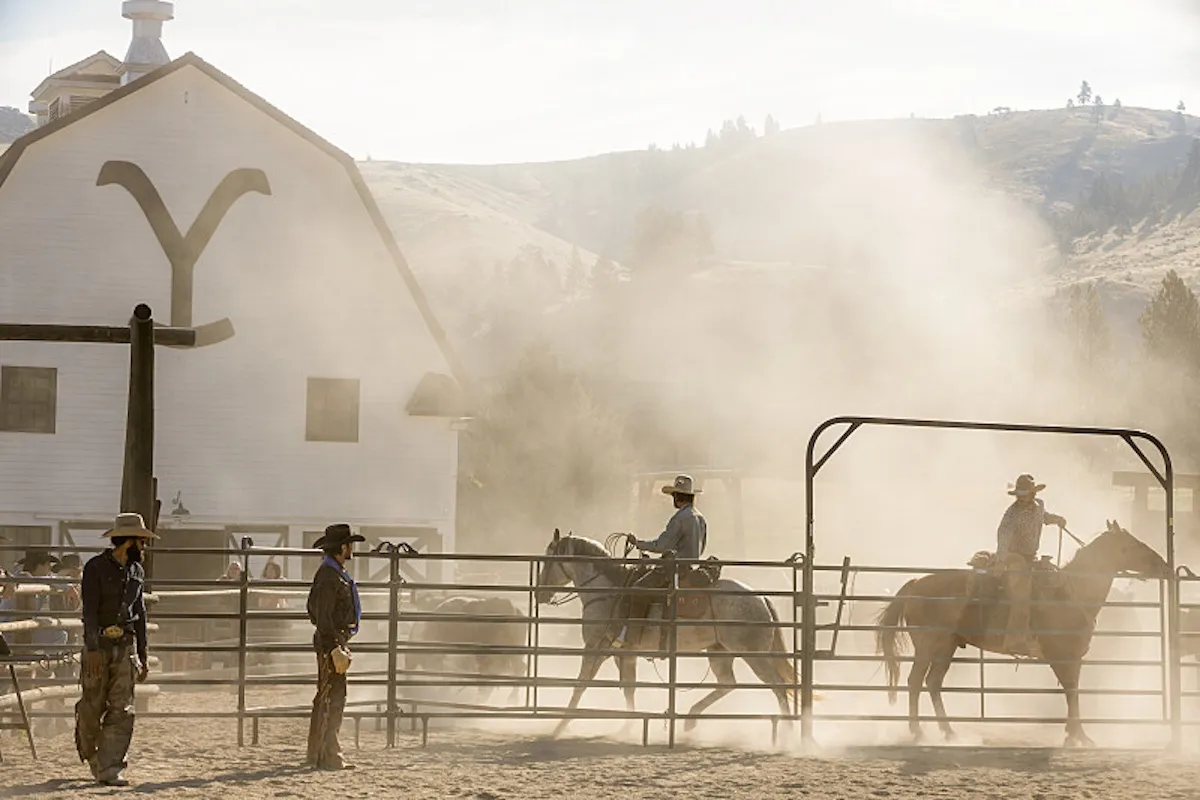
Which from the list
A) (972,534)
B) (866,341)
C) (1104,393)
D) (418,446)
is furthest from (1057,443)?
(418,446)

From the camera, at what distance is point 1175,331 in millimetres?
94688

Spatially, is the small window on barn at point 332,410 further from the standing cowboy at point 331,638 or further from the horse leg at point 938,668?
the standing cowboy at point 331,638

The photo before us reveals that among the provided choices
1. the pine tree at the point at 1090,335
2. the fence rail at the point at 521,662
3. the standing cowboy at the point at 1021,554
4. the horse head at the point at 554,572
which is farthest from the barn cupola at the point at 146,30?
the pine tree at the point at 1090,335

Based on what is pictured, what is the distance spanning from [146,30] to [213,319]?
9096 millimetres

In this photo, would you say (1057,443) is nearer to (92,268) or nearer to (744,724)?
(92,268)

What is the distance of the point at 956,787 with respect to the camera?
11406mm

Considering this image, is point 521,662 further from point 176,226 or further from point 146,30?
point 146,30

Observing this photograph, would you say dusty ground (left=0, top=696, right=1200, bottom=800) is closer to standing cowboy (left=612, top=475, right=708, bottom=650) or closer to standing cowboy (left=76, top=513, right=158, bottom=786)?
standing cowboy (left=76, top=513, right=158, bottom=786)

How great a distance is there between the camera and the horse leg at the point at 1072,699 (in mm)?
14328

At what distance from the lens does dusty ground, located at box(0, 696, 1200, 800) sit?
1077 centimetres

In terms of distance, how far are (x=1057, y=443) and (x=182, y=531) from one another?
6521cm

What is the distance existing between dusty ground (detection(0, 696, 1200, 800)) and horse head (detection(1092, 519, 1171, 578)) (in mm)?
1624

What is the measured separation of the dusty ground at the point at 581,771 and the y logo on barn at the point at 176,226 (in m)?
14.7

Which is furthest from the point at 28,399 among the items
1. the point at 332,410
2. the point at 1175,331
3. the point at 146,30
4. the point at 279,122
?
the point at 1175,331
